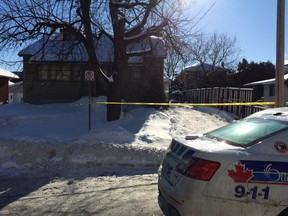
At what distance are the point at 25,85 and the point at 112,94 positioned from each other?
11.3m

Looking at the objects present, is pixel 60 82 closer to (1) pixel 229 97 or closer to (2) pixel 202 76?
(1) pixel 229 97

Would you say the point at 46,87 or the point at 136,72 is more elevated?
the point at 136,72

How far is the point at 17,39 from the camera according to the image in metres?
15.9

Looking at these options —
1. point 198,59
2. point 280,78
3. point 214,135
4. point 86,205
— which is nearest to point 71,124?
point 280,78

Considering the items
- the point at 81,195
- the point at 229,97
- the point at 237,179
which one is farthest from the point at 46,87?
the point at 237,179

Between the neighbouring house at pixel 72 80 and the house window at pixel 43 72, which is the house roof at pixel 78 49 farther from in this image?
the house window at pixel 43 72

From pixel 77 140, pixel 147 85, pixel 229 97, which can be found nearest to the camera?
pixel 77 140

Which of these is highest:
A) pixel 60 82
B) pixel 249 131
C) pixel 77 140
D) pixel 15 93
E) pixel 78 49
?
pixel 78 49

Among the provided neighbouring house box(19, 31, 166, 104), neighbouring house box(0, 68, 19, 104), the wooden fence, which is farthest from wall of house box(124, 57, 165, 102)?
neighbouring house box(0, 68, 19, 104)

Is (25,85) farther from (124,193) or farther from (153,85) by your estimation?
(124,193)

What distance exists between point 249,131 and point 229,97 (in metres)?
25.0

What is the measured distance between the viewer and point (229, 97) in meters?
29.2

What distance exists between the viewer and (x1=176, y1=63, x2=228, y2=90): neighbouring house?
58.0 meters

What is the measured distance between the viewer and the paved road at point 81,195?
6.17 m
